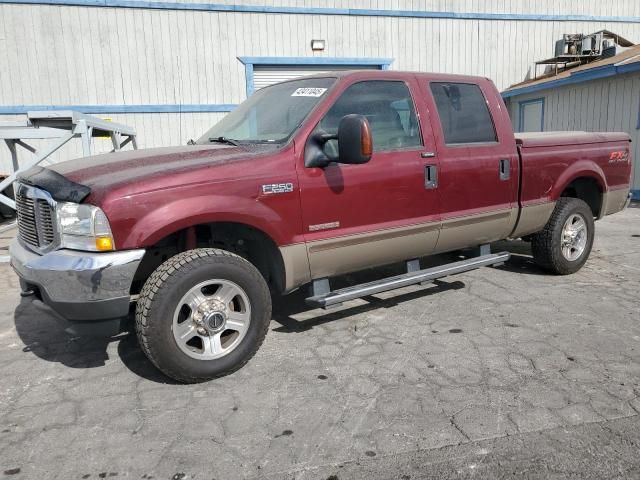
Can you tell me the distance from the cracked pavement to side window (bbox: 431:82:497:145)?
1.51 m

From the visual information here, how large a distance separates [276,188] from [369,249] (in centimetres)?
96

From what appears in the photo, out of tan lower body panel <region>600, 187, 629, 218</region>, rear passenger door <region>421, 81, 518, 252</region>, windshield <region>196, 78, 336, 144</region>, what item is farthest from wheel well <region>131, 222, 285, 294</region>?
tan lower body panel <region>600, 187, 629, 218</region>

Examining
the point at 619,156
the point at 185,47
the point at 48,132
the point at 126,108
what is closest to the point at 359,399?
the point at 619,156

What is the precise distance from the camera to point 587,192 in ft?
19.5

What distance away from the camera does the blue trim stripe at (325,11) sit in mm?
12000

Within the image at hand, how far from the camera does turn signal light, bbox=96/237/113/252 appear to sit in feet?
9.73

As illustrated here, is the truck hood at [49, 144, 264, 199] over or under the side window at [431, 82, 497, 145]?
under

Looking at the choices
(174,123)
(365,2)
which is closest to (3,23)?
(174,123)

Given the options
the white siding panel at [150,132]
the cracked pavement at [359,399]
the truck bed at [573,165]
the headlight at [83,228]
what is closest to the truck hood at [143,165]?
the headlight at [83,228]

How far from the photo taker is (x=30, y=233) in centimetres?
353

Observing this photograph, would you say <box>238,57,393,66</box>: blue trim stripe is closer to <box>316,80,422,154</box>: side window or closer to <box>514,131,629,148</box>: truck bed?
<box>514,131,629,148</box>: truck bed

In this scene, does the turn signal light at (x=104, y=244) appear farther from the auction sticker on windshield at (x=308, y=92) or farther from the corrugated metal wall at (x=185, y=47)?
the corrugated metal wall at (x=185, y=47)

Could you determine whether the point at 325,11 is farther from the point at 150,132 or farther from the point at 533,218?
the point at 533,218

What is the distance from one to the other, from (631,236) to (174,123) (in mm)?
10128
